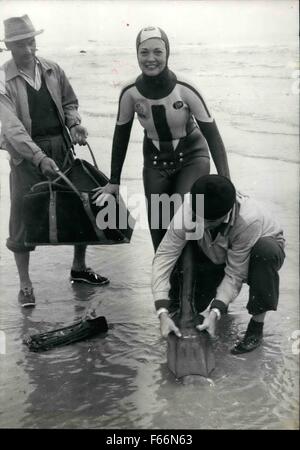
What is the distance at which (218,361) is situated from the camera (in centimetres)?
329

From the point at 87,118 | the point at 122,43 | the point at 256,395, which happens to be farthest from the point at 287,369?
the point at 122,43

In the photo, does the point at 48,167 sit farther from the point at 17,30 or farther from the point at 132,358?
the point at 132,358

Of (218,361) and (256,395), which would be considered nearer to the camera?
(256,395)

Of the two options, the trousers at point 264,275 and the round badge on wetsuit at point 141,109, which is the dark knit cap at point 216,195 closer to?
the trousers at point 264,275

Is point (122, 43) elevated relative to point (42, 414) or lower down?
elevated

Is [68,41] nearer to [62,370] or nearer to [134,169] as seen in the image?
[134,169]

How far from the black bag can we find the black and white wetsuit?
249 millimetres

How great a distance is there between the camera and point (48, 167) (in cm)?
369

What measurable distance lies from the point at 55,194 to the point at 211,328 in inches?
46.1

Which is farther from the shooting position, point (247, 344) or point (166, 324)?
point (247, 344)

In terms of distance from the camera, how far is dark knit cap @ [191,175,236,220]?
2969mm

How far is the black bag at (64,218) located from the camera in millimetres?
3660

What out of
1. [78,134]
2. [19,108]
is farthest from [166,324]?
[19,108]

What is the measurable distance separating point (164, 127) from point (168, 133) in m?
0.05
